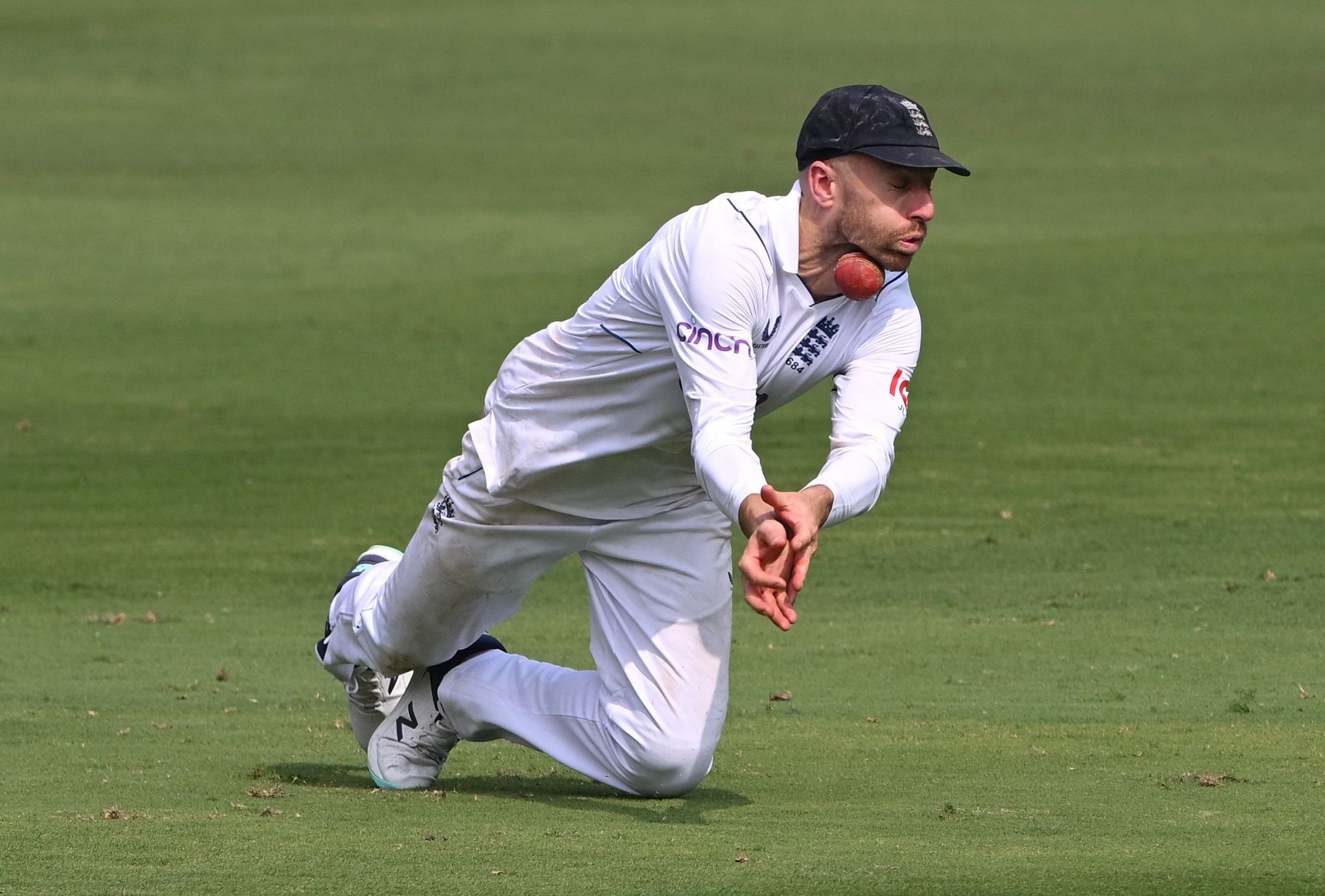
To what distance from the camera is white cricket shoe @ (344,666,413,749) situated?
7059 mm

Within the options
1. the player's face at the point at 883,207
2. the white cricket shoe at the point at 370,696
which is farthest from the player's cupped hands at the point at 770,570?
the white cricket shoe at the point at 370,696

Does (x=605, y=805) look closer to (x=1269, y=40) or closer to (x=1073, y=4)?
(x=1269, y=40)

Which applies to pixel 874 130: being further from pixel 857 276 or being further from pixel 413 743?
pixel 413 743

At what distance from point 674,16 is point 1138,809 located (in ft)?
121

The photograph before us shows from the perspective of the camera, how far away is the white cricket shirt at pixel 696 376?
229 inches

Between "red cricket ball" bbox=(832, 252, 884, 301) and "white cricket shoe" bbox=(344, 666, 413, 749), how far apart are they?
6.85ft

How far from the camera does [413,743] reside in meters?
6.72

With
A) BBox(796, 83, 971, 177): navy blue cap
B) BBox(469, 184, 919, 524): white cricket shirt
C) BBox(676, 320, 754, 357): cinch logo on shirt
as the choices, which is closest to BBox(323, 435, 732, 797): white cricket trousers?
BBox(469, 184, 919, 524): white cricket shirt

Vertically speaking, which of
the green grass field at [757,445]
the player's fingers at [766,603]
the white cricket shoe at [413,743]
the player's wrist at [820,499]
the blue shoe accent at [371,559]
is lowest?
A: the green grass field at [757,445]

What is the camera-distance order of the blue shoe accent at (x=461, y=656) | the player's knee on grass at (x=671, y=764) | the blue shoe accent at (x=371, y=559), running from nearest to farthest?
the player's knee on grass at (x=671, y=764) → the blue shoe accent at (x=461, y=656) → the blue shoe accent at (x=371, y=559)

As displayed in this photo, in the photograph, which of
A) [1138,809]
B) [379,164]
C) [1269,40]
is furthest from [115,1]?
[1138,809]

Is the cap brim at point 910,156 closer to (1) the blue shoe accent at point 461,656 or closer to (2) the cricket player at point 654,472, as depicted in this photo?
(2) the cricket player at point 654,472

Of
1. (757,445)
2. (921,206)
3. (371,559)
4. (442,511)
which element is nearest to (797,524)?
(921,206)

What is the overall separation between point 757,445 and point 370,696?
7780 mm
